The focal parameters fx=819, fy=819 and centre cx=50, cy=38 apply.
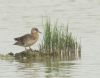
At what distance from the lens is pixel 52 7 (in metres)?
37.9

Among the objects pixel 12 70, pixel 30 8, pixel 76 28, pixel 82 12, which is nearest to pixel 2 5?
pixel 30 8

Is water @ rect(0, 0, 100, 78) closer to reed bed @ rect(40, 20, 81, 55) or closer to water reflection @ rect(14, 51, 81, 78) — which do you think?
water reflection @ rect(14, 51, 81, 78)

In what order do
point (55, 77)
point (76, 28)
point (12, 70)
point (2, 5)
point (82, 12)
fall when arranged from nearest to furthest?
point (55, 77) < point (12, 70) < point (76, 28) < point (82, 12) < point (2, 5)

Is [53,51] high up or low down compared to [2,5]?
down

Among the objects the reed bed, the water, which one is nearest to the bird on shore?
the reed bed

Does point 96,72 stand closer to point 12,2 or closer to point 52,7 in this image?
point 52,7

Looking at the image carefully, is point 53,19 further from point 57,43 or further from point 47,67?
point 47,67

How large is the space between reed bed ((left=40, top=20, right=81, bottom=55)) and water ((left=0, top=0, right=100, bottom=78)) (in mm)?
443

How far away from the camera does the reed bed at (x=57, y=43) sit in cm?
2377

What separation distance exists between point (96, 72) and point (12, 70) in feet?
7.41

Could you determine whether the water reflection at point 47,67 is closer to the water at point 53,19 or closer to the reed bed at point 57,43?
the water at point 53,19

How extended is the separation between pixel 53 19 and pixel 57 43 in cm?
883

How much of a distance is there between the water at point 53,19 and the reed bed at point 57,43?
443mm

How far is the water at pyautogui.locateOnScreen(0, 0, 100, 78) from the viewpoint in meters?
21.2
